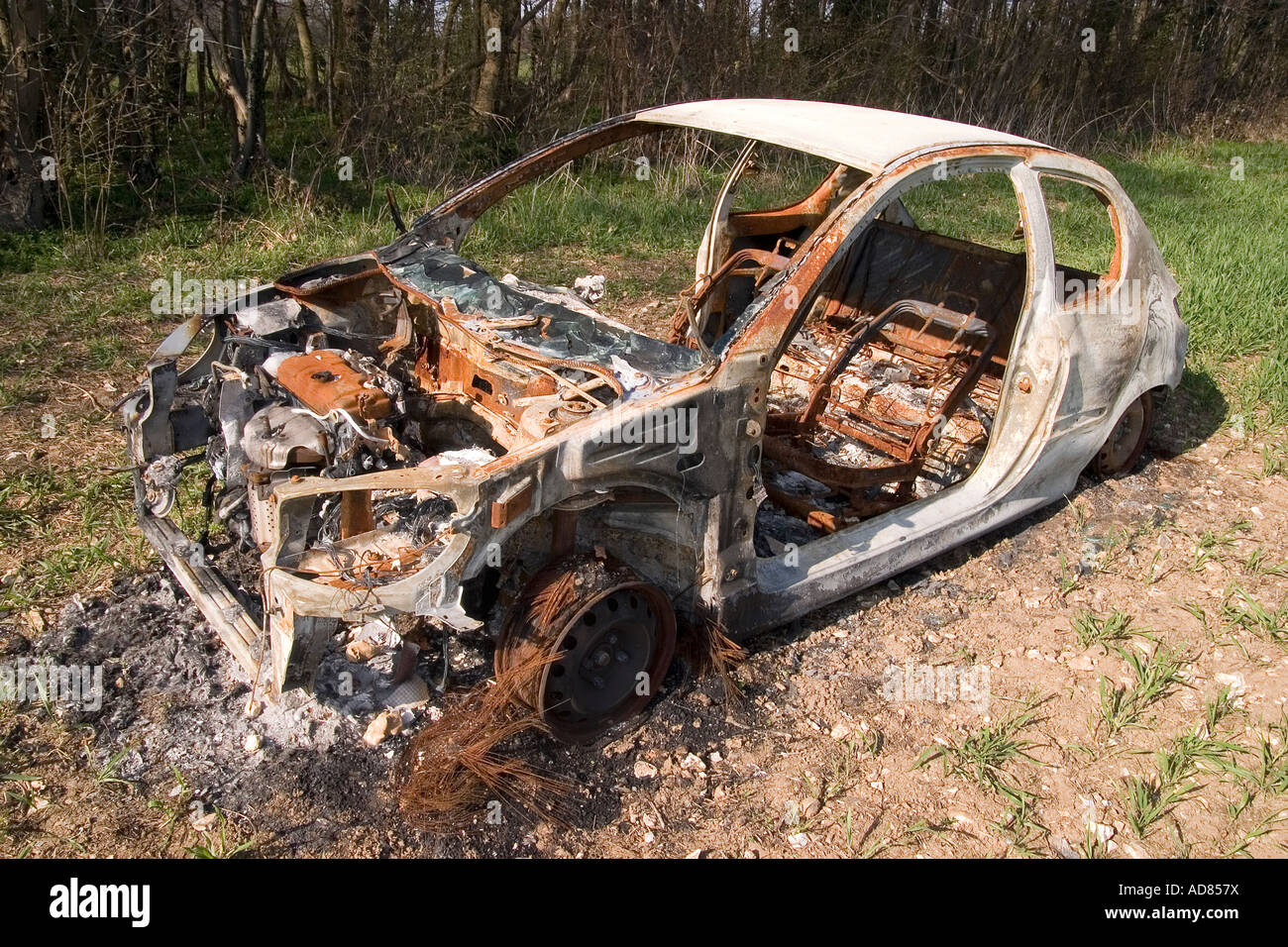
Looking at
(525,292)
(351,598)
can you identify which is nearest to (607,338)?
(525,292)

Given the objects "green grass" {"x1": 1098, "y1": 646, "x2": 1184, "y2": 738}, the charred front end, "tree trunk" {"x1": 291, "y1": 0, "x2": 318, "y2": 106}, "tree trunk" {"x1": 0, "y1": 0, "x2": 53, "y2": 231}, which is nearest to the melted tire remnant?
the charred front end

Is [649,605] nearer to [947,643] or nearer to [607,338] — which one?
[607,338]

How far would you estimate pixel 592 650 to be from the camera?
2.98 metres

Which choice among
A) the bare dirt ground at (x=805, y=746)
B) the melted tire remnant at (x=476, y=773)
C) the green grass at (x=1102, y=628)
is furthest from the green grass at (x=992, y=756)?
the melted tire remnant at (x=476, y=773)

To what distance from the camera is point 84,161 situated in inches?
277

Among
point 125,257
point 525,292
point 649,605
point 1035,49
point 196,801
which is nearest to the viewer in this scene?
point 196,801

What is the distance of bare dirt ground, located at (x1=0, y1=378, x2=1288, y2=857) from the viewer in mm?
2748

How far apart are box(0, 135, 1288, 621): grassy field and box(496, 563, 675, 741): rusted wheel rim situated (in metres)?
1.94

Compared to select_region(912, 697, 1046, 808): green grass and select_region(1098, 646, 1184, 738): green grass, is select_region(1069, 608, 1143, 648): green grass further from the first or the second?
select_region(912, 697, 1046, 808): green grass

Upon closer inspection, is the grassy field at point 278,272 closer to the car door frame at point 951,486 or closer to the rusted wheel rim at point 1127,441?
the rusted wheel rim at point 1127,441

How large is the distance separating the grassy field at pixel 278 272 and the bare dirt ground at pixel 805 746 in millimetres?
794

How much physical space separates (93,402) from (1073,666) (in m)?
4.85

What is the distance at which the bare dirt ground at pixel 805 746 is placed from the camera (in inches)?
108
